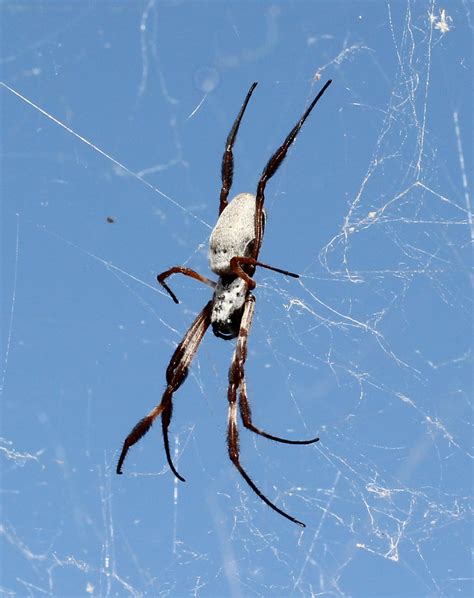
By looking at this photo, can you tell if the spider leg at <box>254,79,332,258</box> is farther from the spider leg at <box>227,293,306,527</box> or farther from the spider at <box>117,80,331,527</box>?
the spider leg at <box>227,293,306,527</box>

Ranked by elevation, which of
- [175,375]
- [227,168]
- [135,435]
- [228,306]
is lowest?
[135,435]

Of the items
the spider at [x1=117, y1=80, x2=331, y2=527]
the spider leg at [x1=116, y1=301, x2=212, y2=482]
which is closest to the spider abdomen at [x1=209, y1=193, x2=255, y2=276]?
the spider at [x1=117, y1=80, x2=331, y2=527]

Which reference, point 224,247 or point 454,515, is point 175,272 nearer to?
point 224,247

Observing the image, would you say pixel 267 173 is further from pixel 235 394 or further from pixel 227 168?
pixel 235 394

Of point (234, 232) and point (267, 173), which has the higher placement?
point (267, 173)

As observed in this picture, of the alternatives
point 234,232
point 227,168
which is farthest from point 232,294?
point 227,168

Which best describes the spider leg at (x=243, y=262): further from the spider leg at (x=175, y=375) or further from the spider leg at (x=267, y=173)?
the spider leg at (x=175, y=375)

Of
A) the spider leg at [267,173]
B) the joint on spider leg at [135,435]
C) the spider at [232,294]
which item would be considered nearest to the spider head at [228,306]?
the spider at [232,294]

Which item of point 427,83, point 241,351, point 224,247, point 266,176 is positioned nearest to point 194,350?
point 241,351
